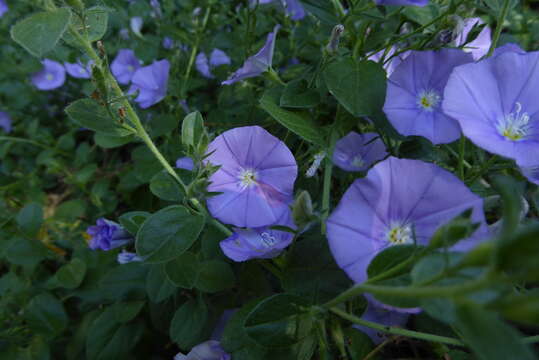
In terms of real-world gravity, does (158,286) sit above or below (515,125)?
below

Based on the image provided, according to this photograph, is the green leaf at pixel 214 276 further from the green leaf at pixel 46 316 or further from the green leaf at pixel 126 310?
the green leaf at pixel 46 316

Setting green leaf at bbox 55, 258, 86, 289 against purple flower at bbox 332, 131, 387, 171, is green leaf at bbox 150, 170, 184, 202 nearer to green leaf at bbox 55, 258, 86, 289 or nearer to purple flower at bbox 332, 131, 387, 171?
purple flower at bbox 332, 131, 387, 171

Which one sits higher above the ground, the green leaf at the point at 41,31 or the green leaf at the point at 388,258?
the green leaf at the point at 41,31

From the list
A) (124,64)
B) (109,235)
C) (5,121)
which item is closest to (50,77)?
(5,121)

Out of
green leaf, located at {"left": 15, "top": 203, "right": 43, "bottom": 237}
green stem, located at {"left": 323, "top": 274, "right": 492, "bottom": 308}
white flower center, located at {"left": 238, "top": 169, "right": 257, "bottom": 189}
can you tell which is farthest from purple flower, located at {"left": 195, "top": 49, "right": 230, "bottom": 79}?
green stem, located at {"left": 323, "top": 274, "right": 492, "bottom": 308}

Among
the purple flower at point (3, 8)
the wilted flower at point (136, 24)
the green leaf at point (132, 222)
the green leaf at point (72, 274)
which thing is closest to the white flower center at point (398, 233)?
the green leaf at point (132, 222)

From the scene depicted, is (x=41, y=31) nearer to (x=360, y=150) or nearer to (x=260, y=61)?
(x=260, y=61)

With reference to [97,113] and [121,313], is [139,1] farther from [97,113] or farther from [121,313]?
[121,313]
